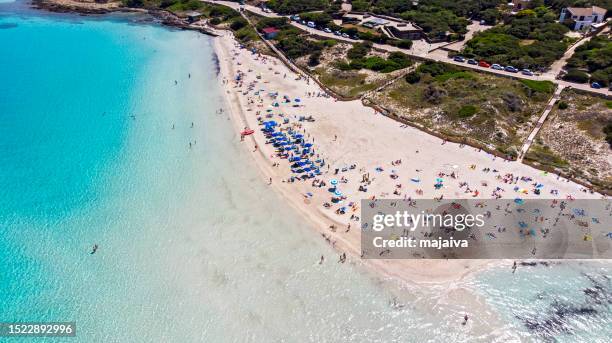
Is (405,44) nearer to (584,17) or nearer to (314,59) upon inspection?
(314,59)

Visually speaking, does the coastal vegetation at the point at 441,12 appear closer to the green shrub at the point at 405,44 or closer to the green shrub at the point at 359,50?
the green shrub at the point at 405,44

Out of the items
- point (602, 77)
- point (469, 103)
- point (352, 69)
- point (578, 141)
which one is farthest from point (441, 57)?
point (578, 141)

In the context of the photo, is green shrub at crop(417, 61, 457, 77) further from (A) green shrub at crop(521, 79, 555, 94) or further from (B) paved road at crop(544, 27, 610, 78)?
(B) paved road at crop(544, 27, 610, 78)

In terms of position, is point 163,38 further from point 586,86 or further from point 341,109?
point 586,86

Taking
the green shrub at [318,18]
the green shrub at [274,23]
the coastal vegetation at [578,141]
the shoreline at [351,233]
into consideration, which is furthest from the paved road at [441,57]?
the shoreline at [351,233]

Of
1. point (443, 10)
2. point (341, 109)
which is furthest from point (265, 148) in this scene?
point (443, 10)

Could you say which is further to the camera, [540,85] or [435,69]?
[435,69]

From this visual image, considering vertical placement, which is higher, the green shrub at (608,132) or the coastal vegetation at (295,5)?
the coastal vegetation at (295,5)
